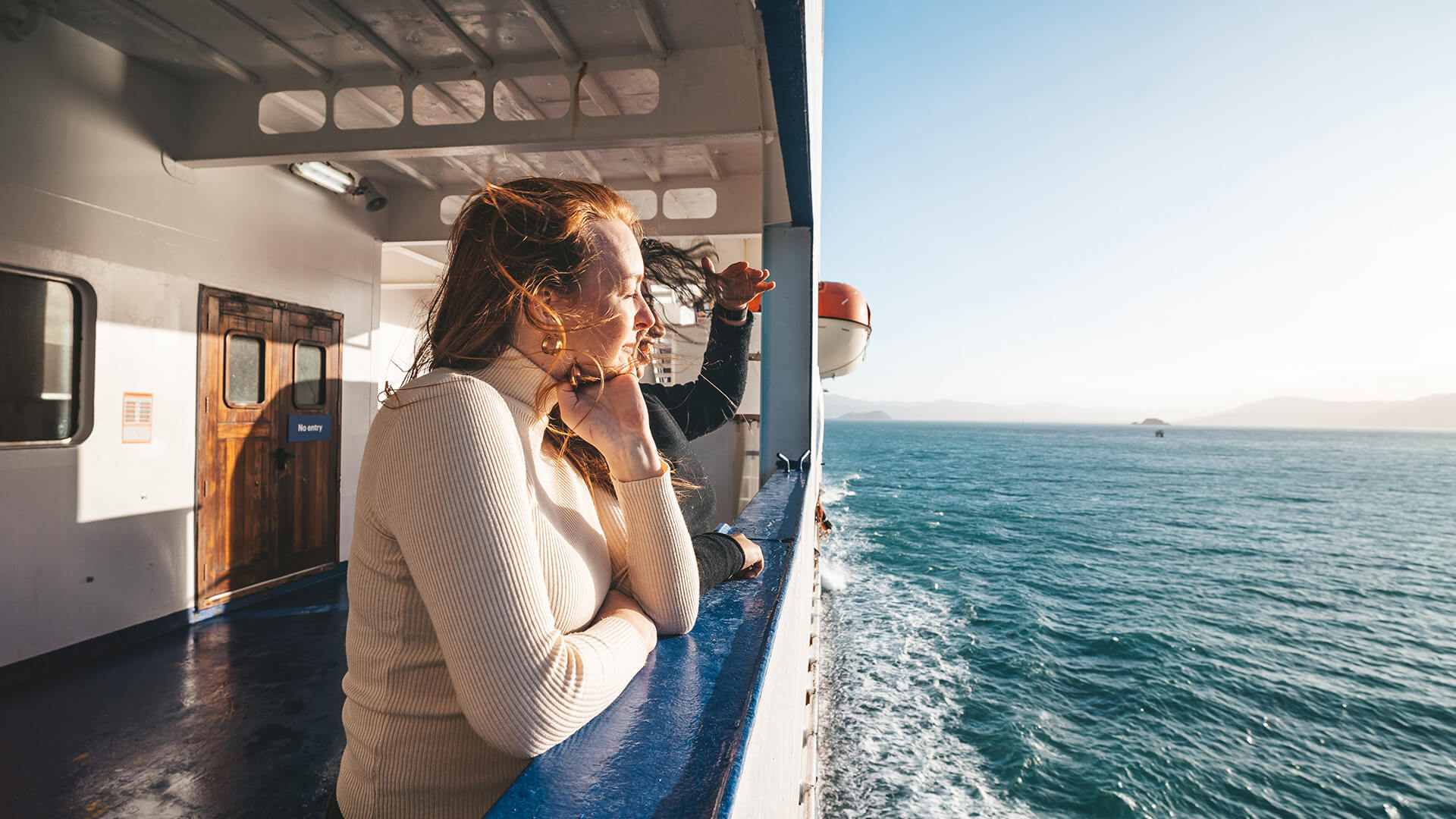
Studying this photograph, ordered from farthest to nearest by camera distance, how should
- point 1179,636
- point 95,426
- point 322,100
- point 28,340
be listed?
point 1179,636 < point 322,100 < point 95,426 < point 28,340

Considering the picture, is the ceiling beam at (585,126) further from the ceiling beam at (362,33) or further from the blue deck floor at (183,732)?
the blue deck floor at (183,732)

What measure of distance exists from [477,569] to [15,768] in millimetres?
4144

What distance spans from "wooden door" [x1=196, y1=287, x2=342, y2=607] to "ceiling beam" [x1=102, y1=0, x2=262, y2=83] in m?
1.67

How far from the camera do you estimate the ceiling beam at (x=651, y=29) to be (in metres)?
3.75

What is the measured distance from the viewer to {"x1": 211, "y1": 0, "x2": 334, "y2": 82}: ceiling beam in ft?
12.5

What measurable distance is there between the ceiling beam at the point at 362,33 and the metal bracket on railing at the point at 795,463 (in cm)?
374

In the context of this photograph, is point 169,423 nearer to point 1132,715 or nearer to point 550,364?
point 550,364

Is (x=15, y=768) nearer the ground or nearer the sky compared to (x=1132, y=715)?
nearer the sky

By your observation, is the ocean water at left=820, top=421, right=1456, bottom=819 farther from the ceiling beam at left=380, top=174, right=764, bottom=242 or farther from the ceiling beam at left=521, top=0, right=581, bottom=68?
the ceiling beam at left=521, top=0, right=581, bottom=68

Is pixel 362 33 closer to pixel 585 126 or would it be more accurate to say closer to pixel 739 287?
pixel 585 126

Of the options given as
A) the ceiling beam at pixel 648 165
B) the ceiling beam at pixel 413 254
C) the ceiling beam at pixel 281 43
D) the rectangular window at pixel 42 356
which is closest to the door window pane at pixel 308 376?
the ceiling beam at pixel 413 254

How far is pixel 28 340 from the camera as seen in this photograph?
3.98 m

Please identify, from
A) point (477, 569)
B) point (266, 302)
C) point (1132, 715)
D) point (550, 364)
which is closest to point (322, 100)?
point (266, 302)

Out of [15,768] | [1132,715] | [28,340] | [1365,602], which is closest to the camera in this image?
[15,768]
